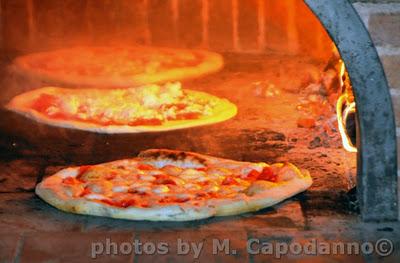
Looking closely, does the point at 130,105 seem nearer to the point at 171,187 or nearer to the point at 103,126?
the point at 103,126

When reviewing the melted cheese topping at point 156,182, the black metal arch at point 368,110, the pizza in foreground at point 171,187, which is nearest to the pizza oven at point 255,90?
the black metal arch at point 368,110

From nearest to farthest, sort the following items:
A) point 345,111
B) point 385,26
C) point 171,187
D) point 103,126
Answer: point 385,26, point 171,187, point 345,111, point 103,126

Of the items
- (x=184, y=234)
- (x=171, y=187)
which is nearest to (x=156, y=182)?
(x=171, y=187)

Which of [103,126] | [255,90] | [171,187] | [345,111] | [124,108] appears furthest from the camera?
[255,90]

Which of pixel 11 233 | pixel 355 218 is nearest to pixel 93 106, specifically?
pixel 11 233

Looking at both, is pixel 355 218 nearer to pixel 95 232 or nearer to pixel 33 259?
pixel 95 232

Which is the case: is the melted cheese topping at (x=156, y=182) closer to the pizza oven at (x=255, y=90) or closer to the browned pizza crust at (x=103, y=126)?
the pizza oven at (x=255, y=90)
